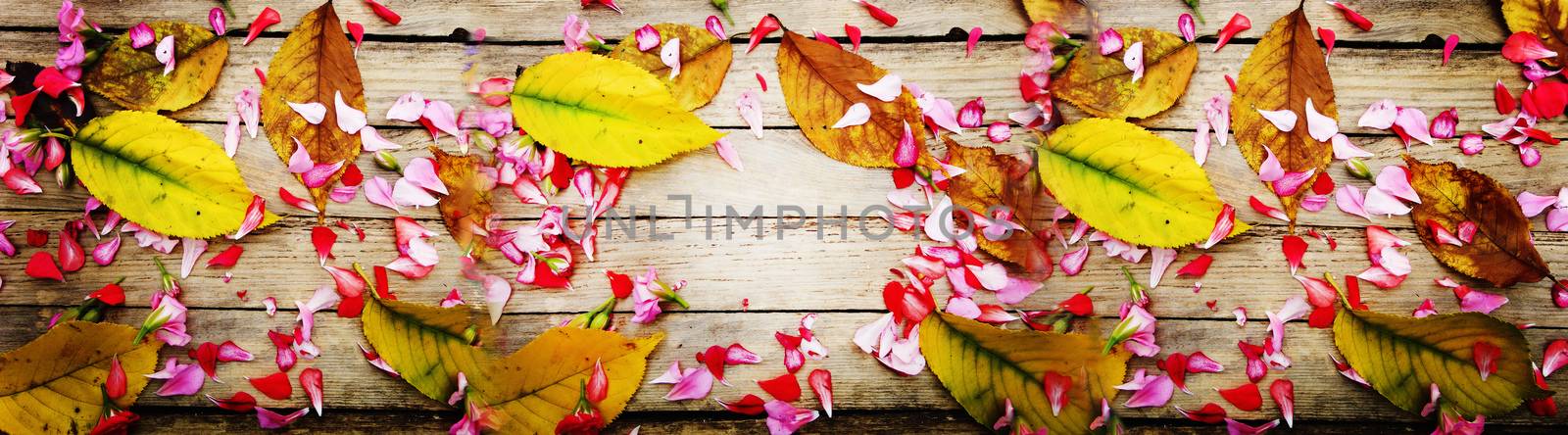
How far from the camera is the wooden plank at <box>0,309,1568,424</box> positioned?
0.96 m

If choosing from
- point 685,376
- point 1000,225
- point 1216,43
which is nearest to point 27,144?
point 685,376

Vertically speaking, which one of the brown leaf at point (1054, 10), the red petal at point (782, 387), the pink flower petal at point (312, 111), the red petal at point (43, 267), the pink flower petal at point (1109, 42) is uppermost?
the brown leaf at point (1054, 10)

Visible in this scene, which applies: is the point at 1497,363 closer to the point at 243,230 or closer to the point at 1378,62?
the point at 1378,62

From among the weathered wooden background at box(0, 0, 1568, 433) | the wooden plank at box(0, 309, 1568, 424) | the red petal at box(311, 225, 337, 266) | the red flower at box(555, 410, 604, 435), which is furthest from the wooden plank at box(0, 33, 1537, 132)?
the red flower at box(555, 410, 604, 435)

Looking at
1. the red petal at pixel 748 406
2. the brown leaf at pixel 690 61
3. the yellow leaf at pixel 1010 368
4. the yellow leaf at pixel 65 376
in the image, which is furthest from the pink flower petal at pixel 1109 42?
the yellow leaf at pixel 65 376

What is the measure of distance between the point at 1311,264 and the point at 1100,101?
1.09ft

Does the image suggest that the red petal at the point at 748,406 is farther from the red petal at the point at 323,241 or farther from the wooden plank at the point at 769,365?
the red petal at the point at 323,241

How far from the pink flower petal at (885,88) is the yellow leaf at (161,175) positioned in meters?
0.76

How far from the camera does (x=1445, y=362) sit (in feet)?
3.07

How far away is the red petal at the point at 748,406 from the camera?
0.95 m

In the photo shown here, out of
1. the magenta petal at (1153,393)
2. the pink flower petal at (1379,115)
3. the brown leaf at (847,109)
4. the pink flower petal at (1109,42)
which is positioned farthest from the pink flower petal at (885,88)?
the pink flower petal at (1379,115)

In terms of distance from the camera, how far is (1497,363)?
0.94m

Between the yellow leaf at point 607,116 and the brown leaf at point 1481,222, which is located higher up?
the yellow leaf at point 607,116

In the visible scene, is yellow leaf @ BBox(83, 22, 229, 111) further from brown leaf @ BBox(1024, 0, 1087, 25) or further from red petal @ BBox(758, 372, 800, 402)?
brown leaf @ BBox(1024, 0, 1087, 25)
